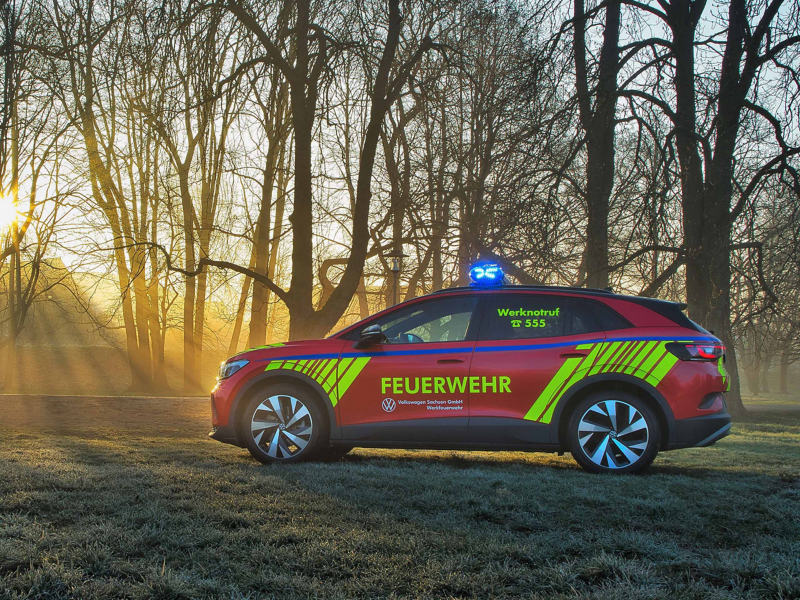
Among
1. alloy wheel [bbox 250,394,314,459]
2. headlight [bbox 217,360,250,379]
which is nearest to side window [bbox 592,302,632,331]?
alloy wheel [bbox 250,394,314,459]

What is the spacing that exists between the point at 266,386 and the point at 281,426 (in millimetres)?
427

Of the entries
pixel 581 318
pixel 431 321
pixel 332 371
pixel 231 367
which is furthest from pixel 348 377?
pixel 581 318

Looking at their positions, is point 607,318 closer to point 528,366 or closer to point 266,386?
point 528,366

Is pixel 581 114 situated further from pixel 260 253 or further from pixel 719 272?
pixel 260 253

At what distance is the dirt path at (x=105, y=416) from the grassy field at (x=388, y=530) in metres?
5.34

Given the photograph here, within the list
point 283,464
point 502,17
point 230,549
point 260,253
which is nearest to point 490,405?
point 283,464

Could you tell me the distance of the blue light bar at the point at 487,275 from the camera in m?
7.45

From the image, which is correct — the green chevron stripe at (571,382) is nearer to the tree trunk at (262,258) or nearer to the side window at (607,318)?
the side window at (607,318)

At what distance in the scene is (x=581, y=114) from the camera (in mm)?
14266

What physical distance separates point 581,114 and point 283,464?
9.98 metres

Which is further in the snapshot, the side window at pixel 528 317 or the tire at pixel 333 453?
Result: the tire at pixel 333 453

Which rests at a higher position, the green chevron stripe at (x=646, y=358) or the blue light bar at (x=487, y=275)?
the blue light bar at (x=487, y=275)

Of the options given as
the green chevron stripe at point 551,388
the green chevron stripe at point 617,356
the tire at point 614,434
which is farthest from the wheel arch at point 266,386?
the green chevron stripe at point 617,356

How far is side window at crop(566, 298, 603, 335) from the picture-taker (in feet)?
22.3
